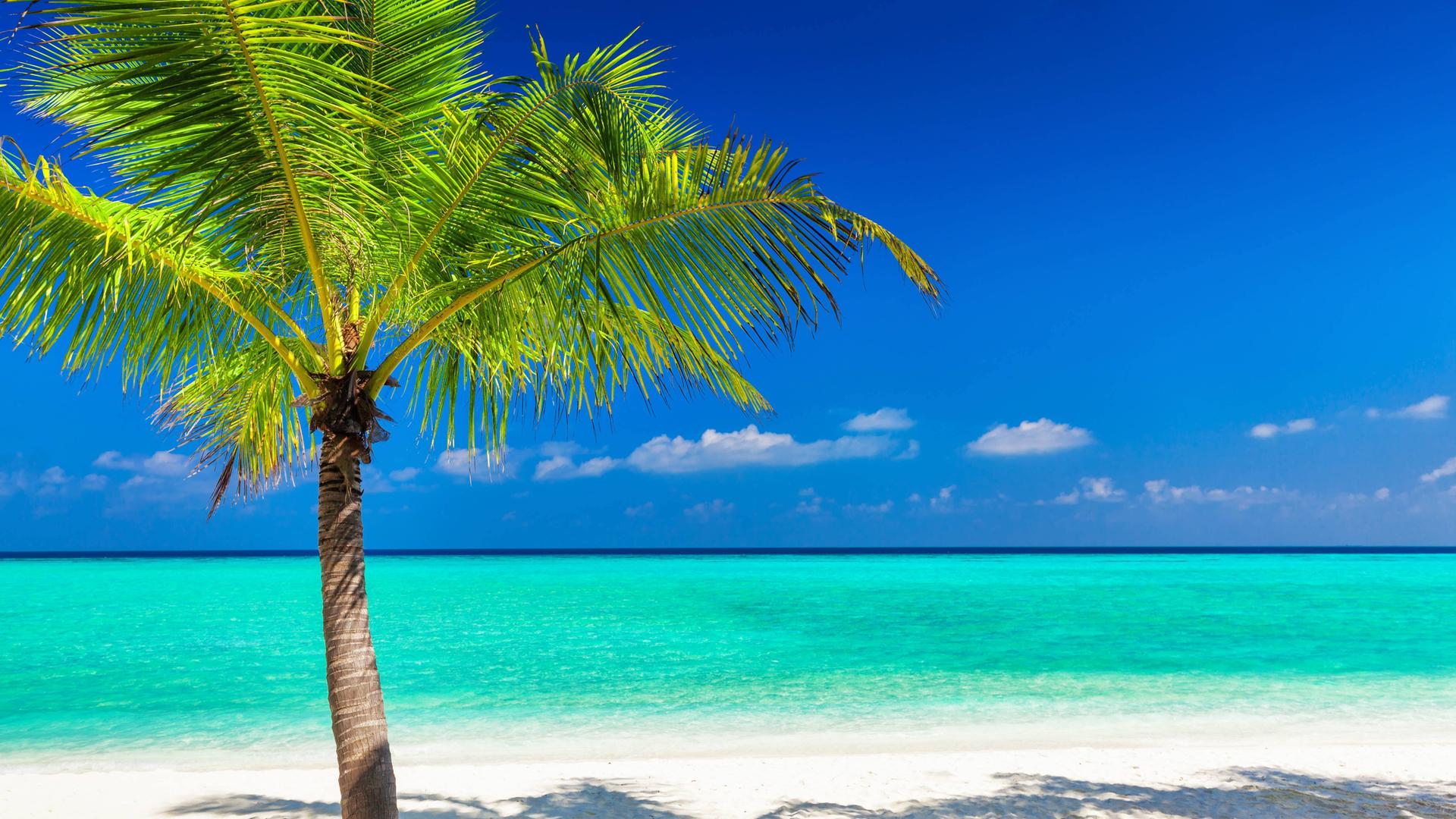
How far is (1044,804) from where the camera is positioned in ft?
19.9

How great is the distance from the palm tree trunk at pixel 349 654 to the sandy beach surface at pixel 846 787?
7.85 ft

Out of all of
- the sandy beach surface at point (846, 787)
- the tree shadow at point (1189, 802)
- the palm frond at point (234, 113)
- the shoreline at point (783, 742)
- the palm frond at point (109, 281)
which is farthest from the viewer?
the shoreline at point (783, 742)

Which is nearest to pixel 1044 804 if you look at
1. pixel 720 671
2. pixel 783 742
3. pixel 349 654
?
pixel 783 742

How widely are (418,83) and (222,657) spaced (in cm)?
1516

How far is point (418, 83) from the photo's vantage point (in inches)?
160

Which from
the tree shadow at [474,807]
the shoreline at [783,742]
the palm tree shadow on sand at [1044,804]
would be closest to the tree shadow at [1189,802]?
the palm tree shadow on sand at [1044,804]

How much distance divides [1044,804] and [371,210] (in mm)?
5481

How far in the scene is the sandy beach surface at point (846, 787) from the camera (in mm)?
6004

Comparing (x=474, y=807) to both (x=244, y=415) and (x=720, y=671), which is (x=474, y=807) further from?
(x=720, y=671)

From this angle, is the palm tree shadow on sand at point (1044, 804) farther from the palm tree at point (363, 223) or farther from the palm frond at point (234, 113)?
the palm frond at point (234, 113)

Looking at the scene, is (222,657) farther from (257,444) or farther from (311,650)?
(257,444)

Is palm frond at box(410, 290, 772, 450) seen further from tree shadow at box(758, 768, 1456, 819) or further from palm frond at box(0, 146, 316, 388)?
tree shadow at box(758, 768, 1456, 819)

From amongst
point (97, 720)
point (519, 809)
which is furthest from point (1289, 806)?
point (97, 720)

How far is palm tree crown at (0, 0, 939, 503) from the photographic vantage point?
3209 mm
